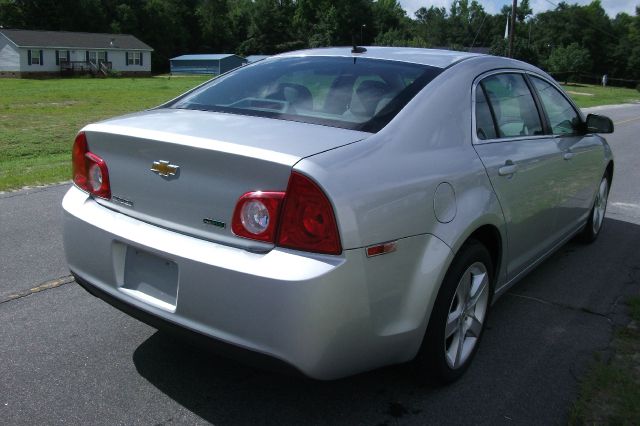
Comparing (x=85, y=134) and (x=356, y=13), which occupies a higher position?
(x=356, y=13)

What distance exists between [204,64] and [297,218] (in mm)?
82616

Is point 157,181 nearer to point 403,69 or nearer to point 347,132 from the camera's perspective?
point 347,132

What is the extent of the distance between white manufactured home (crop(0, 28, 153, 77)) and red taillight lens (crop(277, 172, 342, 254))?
6682 cm

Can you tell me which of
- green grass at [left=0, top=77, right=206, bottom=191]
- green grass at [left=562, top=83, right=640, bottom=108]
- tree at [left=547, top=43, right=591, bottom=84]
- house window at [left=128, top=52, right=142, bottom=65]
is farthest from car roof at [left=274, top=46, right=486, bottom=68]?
tree at [left=547, top=43, right=591, bottom=84]

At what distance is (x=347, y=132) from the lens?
110 inches

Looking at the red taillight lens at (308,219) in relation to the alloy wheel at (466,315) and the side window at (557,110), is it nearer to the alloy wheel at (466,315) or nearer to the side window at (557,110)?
the alloy wheel at (466,315)

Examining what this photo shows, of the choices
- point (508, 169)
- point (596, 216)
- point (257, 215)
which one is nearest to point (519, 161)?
point (508, 169)

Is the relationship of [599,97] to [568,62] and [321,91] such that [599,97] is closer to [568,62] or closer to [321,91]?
[568,62]

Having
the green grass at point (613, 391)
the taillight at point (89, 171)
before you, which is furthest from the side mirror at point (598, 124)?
the taillight at point (89, 171)

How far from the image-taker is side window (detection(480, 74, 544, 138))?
363 centimetres

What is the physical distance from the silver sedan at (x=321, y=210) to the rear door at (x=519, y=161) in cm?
2

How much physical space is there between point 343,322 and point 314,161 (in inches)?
25.6

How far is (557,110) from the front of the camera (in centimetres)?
459

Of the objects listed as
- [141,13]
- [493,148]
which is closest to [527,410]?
[493,148]
